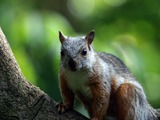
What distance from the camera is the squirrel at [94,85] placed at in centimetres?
438

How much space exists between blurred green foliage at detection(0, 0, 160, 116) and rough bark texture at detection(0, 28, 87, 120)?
922 millimetres

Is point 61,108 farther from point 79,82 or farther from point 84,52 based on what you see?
point 84,52

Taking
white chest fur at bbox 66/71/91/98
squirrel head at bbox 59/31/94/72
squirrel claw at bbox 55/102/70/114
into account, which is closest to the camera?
squirrel claw at bbox 55/102/70/114

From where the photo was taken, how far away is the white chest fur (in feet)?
14.6

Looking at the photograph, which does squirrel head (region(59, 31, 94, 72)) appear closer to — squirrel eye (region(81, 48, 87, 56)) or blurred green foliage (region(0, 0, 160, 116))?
squirrel eye (region(81, 48, 87, 56))

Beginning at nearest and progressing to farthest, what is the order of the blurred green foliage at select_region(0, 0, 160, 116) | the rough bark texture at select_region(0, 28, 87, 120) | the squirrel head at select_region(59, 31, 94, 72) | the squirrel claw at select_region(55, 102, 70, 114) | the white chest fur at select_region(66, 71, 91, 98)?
1. the rough bark texture at select_region(0, 28, 87, 120)
2. the squirrel claw at select_region(55, 102, 70, 114)
3. the squirrel head at select_region(59, 31, 94, 72)
4. the white chest fur at select_region(66, 71, 91, 98)
5. the blurred green foliage at select_region(0, 0, 160, 116)

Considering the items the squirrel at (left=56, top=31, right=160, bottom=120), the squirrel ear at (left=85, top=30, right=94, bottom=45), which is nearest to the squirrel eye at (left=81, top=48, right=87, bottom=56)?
the squirrel at (left=56, top=31, right=160, bottom=120)

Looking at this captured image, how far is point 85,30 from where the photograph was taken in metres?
7.76

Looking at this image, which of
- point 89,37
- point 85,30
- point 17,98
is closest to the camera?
point 17,98

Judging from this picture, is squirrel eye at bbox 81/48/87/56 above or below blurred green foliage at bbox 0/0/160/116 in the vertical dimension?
below

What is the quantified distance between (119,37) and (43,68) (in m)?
1.72

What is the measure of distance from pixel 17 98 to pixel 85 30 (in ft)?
12.6

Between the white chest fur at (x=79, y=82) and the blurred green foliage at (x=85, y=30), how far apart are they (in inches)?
20.5

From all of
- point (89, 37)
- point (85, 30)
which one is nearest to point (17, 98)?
point (89, 37)
